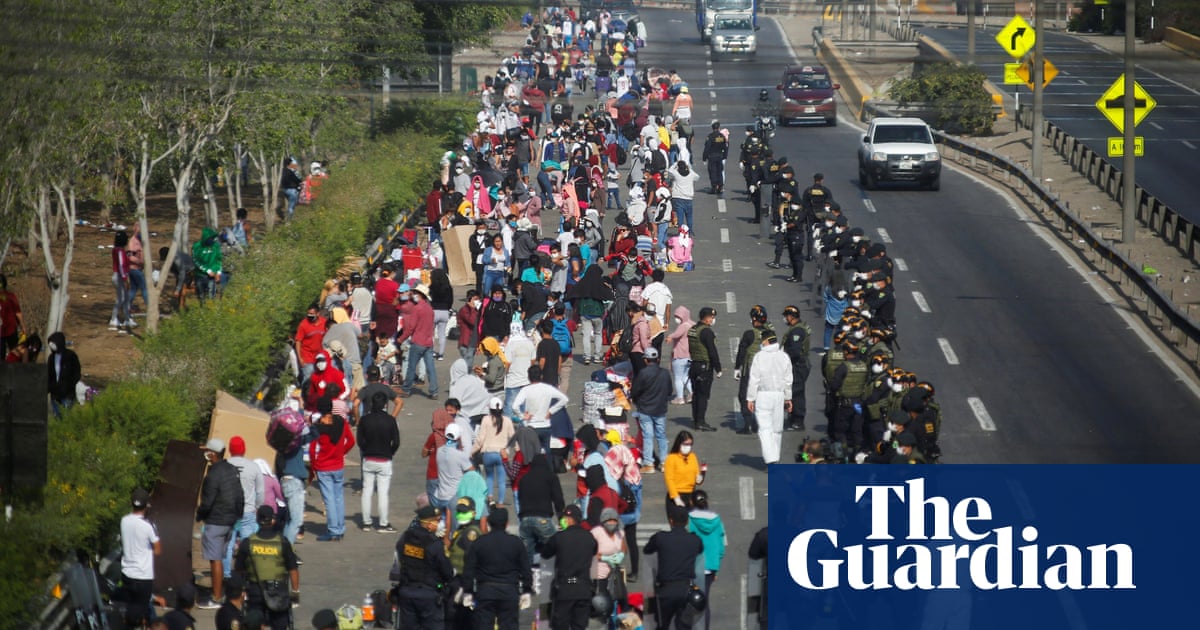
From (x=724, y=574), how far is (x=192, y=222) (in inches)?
1105

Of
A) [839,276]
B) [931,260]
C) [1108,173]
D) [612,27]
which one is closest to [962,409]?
[839,276]

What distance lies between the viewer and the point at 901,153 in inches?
1647

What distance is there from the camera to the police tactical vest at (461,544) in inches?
607

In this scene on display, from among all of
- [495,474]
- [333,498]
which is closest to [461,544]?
[333,498]

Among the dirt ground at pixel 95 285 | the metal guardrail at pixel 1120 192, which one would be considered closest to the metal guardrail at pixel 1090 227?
the metal guardrail at pixel 1120 192

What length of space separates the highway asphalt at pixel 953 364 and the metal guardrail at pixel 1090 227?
2.21 feet

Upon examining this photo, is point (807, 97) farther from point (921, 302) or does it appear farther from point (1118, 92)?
point (921, 302)

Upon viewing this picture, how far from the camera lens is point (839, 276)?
26.7m

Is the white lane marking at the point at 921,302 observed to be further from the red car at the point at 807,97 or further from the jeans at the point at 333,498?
the red car at the point at 807,97

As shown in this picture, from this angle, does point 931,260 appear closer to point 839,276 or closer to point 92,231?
point 839,276

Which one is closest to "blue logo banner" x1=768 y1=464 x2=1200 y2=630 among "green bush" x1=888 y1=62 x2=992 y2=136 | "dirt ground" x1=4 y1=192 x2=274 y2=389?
"dirt ground" x1=4 y1=192 x2=274 y2=389

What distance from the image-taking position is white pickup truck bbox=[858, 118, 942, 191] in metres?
41.8

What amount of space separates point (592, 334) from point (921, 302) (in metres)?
7.35

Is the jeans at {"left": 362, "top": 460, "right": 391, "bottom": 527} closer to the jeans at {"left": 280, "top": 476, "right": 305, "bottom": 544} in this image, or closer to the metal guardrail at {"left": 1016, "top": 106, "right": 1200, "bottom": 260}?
the jeans at {"left": 280, "top": 476, "right": 305, "bottom": 544}
